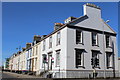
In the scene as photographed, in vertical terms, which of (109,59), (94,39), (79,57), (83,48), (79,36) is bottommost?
(109,59)

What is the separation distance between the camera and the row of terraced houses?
1032 inches

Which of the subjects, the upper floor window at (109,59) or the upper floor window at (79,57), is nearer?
the upper floor window at (79,57)

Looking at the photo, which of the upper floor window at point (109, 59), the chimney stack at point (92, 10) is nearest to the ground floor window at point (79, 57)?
the upper floor window at point (109, 59)

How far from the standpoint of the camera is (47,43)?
34.3 meters

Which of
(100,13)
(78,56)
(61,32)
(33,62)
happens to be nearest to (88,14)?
(100,13)

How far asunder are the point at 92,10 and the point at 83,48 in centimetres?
703

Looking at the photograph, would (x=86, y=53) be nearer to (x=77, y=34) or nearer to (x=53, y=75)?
(x=77, y=34)

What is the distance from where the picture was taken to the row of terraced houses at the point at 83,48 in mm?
26203

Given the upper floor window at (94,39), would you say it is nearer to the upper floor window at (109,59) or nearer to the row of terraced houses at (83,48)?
the row of terraced houses at (83,48)

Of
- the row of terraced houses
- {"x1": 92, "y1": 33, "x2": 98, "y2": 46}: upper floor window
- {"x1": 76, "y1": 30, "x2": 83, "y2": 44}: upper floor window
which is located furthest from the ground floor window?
{"x1": 92, "y1": 33, "x2": 98, "y2": 46}: upper floor window

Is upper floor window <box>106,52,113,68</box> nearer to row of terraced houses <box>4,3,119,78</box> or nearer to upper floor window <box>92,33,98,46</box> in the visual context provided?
row of terraced houses <box>4,3,119,78</box>

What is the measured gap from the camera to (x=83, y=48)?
27516 millimetres

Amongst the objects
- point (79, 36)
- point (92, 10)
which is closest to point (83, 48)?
point (79, 36)

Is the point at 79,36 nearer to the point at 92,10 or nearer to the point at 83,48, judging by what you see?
the point at 83,48
